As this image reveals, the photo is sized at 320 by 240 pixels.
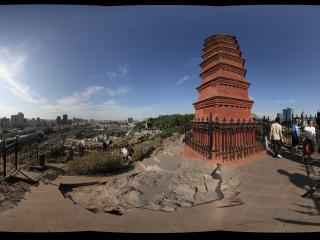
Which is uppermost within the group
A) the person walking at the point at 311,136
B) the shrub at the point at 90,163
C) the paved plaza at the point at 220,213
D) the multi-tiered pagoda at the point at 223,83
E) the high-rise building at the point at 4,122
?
the multi-tiered pagoda at the point at 223,83

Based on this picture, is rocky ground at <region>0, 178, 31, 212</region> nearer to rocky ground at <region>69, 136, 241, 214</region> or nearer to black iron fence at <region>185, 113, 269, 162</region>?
rocky ground at <region>69, 136, 241, 214</region>

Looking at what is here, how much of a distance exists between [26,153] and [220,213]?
1398mm

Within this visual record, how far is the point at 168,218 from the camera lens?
1282mm

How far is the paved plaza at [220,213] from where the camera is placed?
1.22 meters

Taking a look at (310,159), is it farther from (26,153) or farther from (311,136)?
(26,153)

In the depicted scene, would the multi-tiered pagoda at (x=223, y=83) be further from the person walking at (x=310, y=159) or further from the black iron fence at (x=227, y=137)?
the person walking at (x=310, y=159)

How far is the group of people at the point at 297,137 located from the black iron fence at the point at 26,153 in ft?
4.78

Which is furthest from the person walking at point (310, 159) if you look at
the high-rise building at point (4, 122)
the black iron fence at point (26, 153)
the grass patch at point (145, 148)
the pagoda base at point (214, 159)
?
the high-rise building at point (4, 122)

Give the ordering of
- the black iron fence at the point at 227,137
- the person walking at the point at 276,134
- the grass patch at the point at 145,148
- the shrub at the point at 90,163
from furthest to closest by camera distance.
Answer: the grass patch at the point at 145,148, the shrub at the point at 90,163, the person walking at the point at 276,134, the black iron fence at the point at 227,137

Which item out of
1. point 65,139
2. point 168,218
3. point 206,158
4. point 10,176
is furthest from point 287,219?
point 10,176

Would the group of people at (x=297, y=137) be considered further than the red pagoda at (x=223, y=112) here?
Yes

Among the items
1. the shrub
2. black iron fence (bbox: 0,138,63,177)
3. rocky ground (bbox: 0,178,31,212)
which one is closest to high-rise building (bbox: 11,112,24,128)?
black iron fence (bbox: 0,138,63,177)

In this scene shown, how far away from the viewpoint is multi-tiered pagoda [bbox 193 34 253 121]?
1.28m

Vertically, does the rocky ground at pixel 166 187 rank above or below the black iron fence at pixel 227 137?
below
